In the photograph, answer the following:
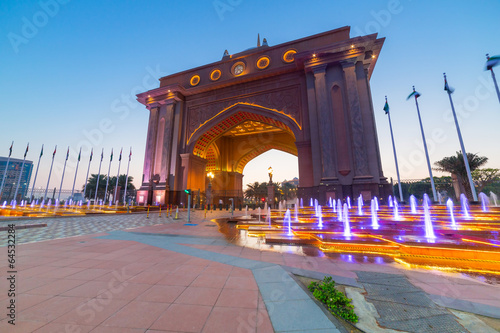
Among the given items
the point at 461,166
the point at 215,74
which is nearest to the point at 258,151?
the point at 215,74

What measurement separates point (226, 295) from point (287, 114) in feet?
63.8

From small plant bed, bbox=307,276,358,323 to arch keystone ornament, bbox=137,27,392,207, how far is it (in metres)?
14.3

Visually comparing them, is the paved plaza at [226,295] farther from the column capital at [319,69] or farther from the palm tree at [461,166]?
the palm tree at [461,166]

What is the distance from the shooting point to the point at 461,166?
75.6 ft

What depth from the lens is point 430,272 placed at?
3.35 m

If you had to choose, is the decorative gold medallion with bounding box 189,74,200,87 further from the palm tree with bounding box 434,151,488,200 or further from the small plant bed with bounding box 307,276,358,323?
the palm tree with bounding box 434,151,488,200

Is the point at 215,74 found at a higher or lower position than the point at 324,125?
higher

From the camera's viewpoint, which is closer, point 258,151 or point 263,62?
point 263,62

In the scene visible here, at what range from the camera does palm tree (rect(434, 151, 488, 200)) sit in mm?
22234

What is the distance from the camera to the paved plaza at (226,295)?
184 cm

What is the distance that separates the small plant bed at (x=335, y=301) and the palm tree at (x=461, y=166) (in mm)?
28107

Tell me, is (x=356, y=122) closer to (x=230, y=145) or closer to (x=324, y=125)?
(x=324, y=125)

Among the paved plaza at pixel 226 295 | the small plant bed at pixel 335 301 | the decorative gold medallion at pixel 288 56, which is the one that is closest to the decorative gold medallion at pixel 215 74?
the decorative gold medallion at pixel 288 56

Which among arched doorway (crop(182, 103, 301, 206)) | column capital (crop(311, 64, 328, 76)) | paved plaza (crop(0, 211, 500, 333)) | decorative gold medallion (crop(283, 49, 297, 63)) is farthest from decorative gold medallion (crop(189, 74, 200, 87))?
paved plaza (crop(0, 211, 500, 333))
